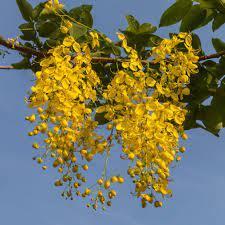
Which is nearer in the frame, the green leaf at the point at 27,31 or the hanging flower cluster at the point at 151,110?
the hanging flower cluster at the point at 151,110

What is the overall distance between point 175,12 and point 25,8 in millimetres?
590

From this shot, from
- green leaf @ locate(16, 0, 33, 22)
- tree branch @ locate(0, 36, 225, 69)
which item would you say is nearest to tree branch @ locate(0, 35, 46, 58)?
tree branch @ locate(0, 36, 225, 69)

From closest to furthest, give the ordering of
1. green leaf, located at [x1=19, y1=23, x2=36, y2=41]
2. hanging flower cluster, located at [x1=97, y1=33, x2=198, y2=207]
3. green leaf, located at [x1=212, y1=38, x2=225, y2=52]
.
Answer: hanging flower cluster, located at [x1=97, y1=33, x2=198, y2=207], green leaf, located at [x1=19, y1=23, x2=36, y2=41], green leaf, located at [x1=212, y1=38, x2=225, y2=52]

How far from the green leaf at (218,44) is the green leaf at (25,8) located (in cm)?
74

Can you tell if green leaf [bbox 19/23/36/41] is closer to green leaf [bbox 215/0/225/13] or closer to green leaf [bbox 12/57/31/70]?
green leaf [bbox 12/57/31/70]

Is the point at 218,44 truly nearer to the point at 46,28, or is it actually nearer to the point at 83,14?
the point at 83,14

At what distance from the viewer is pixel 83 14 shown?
9.03 ft

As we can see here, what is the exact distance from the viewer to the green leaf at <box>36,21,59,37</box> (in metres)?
2.73

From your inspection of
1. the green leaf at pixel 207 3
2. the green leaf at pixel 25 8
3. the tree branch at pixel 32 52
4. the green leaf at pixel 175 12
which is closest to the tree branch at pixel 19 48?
the tree branch at pixel 32 52

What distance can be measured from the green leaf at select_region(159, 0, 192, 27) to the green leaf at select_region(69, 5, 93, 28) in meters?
0.29

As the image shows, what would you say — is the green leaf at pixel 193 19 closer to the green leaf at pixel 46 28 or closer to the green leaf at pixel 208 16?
the green leaf at pixel 208 16

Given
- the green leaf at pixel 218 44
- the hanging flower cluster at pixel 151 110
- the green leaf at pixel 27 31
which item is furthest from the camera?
the green leaf at pixel 218 44

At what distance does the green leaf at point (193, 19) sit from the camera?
111 inches

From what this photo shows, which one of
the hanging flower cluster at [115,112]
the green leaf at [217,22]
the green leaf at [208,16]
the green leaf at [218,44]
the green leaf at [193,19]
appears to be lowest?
the hanging flower cluster at [115,112]
